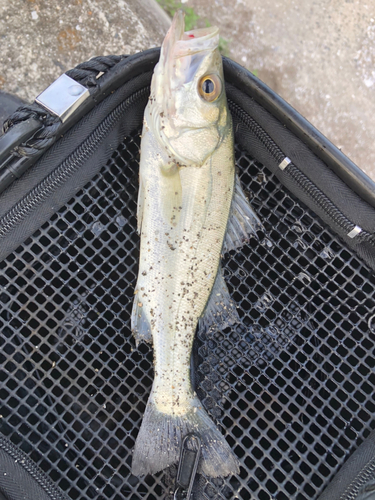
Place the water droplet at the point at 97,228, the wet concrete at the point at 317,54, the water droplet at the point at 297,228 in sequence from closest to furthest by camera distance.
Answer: the water droplet at the point at 97,228
the water droplet at the point at 297,228
the wet concrete at the point at 317,54

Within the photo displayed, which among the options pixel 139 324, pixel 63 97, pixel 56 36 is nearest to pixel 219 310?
pixel 139 324

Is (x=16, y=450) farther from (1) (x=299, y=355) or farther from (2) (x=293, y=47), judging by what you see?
(2) (x=293, y=47)

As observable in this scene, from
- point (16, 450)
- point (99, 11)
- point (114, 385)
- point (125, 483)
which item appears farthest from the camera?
point (99, 11)

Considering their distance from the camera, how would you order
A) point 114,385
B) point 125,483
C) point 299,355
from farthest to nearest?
point 299,355 → point 114,385 → point 125,483

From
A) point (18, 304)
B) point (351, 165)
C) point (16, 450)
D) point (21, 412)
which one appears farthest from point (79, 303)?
point (351, 165)

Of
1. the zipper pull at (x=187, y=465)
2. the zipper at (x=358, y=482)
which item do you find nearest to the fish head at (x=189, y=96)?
the zipper pull at (x=187, y=465)

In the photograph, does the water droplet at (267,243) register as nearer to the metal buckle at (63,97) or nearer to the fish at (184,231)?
the fish at (184,231)

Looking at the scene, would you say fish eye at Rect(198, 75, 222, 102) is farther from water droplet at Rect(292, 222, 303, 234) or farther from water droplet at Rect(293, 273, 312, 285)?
water droplet at Rect(293, 273, 312, 285)
